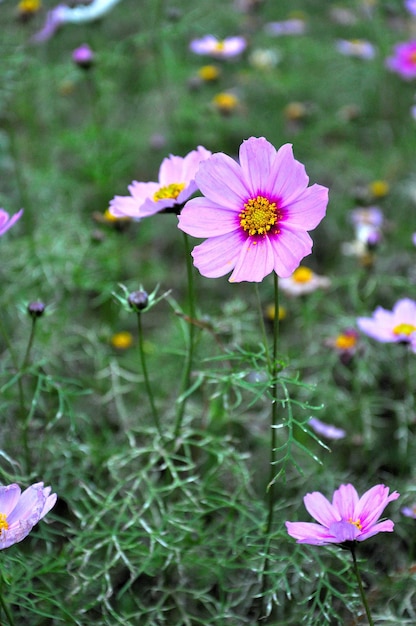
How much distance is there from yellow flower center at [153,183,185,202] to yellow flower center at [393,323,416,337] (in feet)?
1.55

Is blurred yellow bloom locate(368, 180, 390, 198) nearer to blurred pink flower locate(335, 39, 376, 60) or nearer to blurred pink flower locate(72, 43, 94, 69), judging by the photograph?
blurred pink flower locate(335, 39, 376, 60)

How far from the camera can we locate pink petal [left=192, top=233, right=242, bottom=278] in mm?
921

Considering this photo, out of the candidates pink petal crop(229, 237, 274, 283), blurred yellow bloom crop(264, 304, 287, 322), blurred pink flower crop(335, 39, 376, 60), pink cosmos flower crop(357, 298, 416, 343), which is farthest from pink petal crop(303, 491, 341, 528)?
blurred pink flower crop(335, 39, 376, 60)

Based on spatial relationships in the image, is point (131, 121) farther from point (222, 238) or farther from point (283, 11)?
point (222, 238)

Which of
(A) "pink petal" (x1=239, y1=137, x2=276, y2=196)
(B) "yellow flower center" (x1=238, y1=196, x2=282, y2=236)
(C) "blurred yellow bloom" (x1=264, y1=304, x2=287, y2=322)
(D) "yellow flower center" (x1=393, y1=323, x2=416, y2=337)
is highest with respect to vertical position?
(A) "pink petal" (x1=239, y1=137, x2=276, y2=196)

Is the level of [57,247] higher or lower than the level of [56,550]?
higher

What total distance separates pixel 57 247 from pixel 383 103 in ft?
4.79

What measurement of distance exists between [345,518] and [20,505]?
42 cm

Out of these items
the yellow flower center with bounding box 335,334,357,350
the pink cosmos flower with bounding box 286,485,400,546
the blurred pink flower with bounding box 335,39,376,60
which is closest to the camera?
the pink cosmos flower with bounding box 286,485,400,546

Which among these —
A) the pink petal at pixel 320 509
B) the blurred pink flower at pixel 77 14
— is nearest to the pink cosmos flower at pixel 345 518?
the pink petal at pixel 320 509

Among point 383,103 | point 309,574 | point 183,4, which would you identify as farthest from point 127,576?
point 183,4

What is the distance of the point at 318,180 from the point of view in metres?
2.32

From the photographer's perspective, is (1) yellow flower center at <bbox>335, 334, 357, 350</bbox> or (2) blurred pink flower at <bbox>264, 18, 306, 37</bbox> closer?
(1) yellow flower center at <bbox>335, 334, 357, 350</bbox>

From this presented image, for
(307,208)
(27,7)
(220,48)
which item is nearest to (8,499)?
(307,208)
